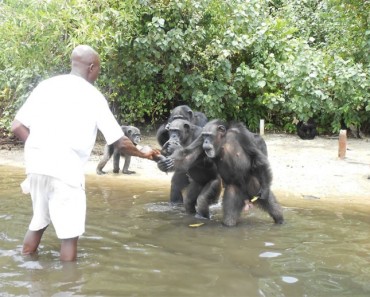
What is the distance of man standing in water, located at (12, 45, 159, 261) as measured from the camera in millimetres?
4500

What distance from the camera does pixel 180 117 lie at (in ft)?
26.9

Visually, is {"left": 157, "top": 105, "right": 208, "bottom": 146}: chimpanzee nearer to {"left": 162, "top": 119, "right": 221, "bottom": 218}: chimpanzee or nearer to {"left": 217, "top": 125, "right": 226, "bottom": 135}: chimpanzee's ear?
{"left": 162, "top": 119, "right": 221, "bottom": 218}: chimpanzee

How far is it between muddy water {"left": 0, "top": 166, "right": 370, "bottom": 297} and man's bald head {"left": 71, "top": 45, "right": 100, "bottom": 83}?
181 cm

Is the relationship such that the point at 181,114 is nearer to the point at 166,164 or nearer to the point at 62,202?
the point at 166,164

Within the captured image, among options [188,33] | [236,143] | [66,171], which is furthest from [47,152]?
[188,33]

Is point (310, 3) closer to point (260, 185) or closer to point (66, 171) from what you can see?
point (260, 185)

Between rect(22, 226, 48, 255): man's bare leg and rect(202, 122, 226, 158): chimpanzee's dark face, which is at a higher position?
rect(202, 122, 226, 158): chimpanzee's dark face

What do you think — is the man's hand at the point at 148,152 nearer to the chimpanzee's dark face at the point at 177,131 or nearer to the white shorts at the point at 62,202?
the white shorts at the point at 62,202

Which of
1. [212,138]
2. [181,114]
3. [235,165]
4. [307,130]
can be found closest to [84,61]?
[212,138]

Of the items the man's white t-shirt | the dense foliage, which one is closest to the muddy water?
the man's white t-shirt

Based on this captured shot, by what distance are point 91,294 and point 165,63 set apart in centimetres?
989

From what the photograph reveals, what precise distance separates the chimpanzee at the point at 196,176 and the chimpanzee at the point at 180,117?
45 cm

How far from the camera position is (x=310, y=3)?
19781 millimetres

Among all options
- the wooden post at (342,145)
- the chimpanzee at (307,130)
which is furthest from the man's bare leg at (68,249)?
the chimpanzee at (307,130)
